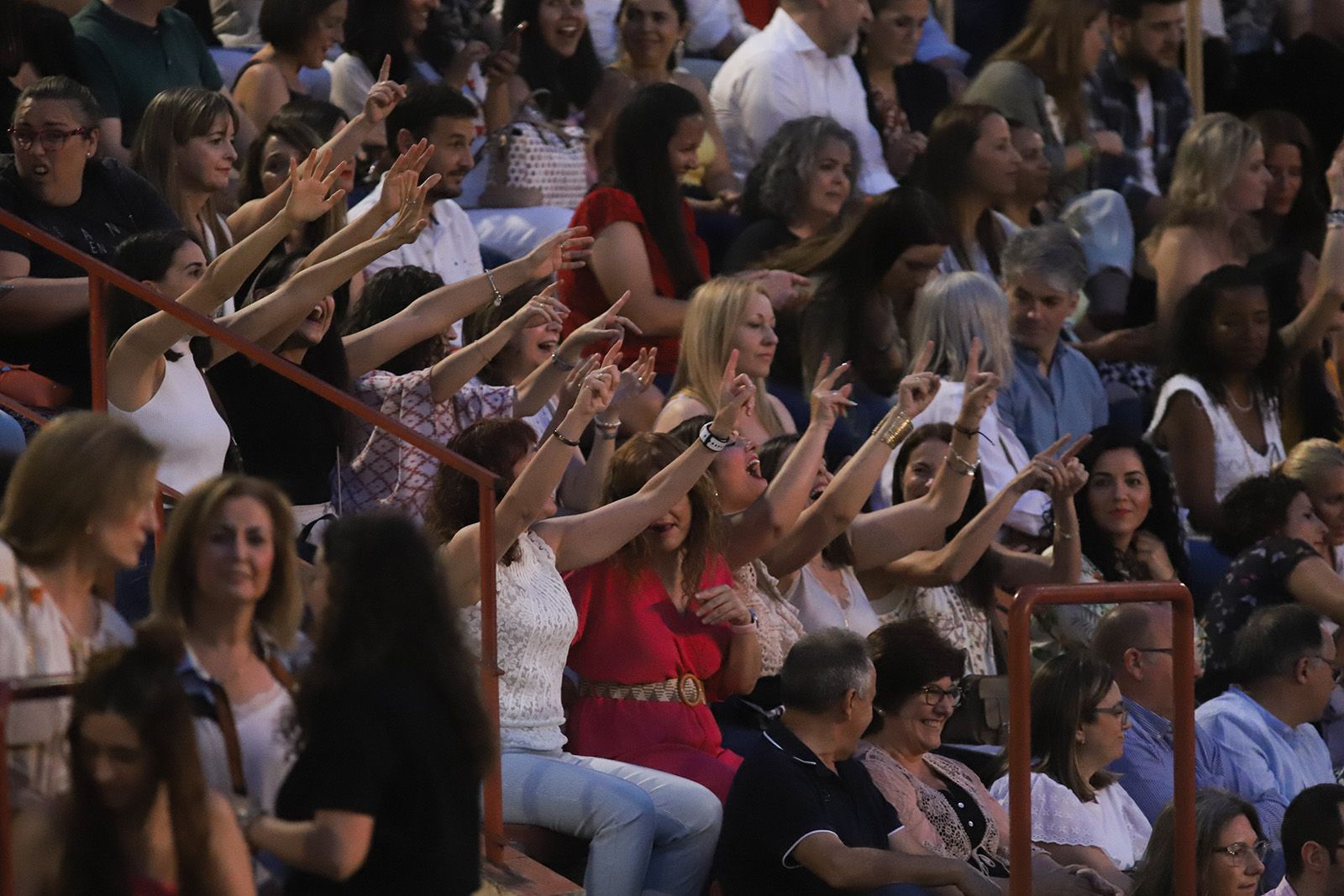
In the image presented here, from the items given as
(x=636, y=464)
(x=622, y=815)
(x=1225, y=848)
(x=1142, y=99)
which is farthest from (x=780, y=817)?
(x=1142, y=99)

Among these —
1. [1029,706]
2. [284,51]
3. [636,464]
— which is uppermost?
[284,51]

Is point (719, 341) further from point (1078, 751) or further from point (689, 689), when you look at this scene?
point (1078, 751)

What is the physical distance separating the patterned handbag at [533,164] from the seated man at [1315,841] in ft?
11.7

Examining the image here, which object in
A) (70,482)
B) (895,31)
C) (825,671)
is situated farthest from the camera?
(895,31)

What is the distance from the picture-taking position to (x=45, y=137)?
18.2 feet

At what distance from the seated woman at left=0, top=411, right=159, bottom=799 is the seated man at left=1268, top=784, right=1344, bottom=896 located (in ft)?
10.6

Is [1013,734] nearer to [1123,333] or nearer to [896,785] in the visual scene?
[896,785]

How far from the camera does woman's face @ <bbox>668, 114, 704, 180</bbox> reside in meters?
7.51

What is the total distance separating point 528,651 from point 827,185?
3.15m

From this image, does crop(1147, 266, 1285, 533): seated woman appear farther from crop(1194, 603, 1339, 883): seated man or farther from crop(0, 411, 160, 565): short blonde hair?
crop(0, 411, 160, 565): short blonde hair

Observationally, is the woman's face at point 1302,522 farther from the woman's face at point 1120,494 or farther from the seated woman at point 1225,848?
the seated woman at point 1225,848

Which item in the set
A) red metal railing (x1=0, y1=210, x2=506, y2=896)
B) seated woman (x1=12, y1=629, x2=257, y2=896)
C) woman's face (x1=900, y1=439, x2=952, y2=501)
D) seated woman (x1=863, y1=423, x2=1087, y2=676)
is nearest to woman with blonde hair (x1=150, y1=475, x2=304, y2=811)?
seated woman (x1=12, y1=629, x2=257, y2=896)

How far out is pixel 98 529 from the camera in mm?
3762

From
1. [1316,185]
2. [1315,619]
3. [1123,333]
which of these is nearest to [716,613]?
[1315,619]
